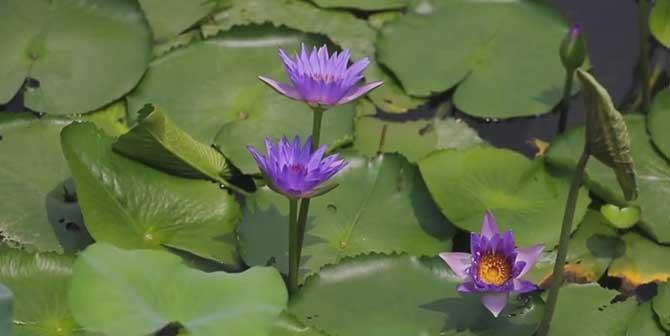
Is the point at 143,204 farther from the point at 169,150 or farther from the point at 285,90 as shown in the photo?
the point at 285,90

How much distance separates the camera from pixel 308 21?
7.69 ft

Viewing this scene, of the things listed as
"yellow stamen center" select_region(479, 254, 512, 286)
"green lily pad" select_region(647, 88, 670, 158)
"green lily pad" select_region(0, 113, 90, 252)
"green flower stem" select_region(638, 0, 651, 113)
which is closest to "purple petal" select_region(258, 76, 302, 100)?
"yellow stamen center" select_region(479, 254, 512, 286)

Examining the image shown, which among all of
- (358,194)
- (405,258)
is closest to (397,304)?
(405,258)

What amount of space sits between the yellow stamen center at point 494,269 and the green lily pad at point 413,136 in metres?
0.47

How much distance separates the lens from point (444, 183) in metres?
1.91

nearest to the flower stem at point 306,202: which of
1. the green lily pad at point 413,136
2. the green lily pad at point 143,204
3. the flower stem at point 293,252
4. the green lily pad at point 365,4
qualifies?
the flower stem at point 293,252

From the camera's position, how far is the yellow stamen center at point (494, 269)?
1592mm

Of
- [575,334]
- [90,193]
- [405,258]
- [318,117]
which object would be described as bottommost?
[575,334]

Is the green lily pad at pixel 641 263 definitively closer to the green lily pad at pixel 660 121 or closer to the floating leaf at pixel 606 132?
the green lily pad at pixel 660 121

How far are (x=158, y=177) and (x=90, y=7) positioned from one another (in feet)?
1.78

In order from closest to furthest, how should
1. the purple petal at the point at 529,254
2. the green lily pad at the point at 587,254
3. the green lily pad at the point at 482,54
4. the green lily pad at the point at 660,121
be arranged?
the purple petal at the point at 529,254, the green lily pad at the point at 587,254, the green lily pad at the point at 660,121, the green lily pad at the point at 482,54

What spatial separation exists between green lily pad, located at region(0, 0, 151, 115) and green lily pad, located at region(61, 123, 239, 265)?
0.29 meters

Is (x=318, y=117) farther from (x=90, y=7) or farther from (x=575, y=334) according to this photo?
(x=90, y=7)

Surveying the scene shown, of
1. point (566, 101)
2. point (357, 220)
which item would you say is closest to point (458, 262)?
point (357, 220)
